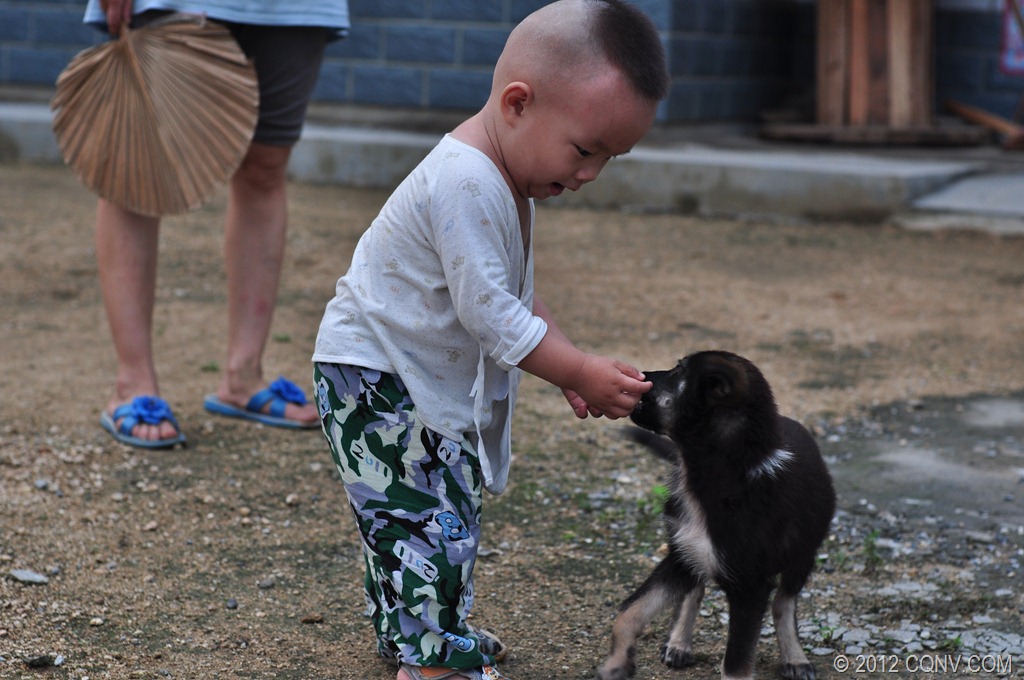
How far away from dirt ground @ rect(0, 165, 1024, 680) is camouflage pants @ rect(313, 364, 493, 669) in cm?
22

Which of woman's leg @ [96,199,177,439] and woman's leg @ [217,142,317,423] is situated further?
woman's leg @ [217,142,317,423]

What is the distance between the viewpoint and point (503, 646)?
8.75 ft

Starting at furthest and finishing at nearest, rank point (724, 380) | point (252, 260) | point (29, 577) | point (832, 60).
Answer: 1. point (832, 60)
2. point (252, 260)
3. point (29, 577)
4. point (724, 380)

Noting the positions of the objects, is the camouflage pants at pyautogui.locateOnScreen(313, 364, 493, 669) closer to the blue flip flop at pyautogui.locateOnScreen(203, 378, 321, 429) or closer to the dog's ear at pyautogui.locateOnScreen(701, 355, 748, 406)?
the dog's ear at pyautogui.locateOnScreen(701, 355, 748, 406)

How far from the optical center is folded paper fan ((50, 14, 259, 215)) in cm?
362

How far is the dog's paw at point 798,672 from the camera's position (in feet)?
8.35

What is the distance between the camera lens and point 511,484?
3.58 metres

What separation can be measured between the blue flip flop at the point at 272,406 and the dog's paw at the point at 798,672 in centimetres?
195

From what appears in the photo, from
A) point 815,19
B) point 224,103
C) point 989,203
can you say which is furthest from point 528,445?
point 815,19

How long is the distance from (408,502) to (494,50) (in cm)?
731

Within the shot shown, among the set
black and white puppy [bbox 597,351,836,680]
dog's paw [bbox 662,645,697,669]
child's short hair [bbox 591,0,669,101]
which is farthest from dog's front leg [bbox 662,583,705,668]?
child's short hair [bbox 591,0,669,101]

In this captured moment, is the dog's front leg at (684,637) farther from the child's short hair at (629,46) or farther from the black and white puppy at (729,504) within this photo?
the child's short hair at (629,46)

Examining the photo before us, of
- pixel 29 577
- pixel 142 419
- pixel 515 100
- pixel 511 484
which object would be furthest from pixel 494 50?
pixel 515 100

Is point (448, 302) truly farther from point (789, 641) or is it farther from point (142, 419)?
point (142, 419)
